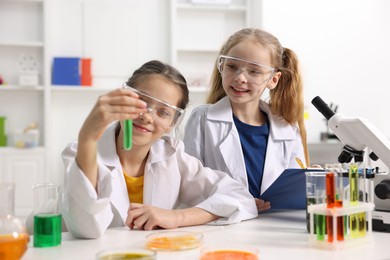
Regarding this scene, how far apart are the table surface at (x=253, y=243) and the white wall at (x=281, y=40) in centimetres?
335

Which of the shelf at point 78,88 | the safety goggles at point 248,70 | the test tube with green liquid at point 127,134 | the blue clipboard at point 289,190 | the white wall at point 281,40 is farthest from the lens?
the white wall at point 281,40

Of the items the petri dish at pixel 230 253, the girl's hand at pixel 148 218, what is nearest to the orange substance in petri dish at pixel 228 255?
the petri dish at pixel 230 253

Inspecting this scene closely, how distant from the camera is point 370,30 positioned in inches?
193

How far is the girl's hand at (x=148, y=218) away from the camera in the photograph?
138cm

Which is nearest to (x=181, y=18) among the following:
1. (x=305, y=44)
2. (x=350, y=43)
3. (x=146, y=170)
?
(x=305, y=44)

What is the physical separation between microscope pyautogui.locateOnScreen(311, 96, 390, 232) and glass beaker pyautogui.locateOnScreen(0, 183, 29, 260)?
872 millimetres

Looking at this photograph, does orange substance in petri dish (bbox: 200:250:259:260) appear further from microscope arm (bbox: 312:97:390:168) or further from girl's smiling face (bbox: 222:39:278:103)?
girl's smiling face (bbox: 222:39:278:103)

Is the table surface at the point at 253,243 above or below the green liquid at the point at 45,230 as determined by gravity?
below

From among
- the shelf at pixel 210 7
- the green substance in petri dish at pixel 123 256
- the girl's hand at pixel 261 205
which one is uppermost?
the shelf at pixel 210 7

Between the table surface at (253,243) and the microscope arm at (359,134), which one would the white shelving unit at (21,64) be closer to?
the table surface at (253,243)

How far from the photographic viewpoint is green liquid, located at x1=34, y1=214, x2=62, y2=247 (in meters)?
1.18

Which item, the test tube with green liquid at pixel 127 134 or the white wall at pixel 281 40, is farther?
the white wall at pixel 281 40

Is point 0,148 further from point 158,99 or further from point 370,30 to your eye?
point 370,30

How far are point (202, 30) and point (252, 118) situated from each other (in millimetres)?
2915
